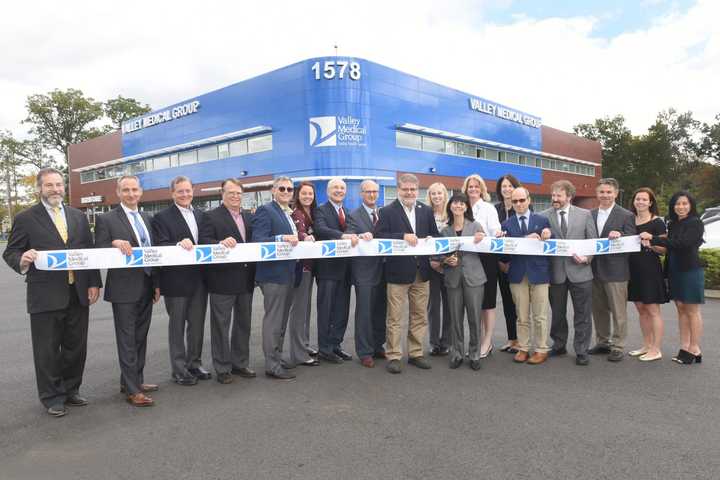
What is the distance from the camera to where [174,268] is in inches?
175

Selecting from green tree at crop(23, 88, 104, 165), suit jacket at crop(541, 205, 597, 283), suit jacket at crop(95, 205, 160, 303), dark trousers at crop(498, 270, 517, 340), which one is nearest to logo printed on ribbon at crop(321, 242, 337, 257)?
suit jacket at crop(95, 205, 160, 303)

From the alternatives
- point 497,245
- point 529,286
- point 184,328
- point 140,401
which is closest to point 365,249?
point 497,245

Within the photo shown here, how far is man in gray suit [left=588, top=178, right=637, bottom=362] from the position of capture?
16.7 feet

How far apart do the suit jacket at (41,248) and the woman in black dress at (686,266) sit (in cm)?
565

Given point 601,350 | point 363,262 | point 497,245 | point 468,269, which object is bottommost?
point 601,350

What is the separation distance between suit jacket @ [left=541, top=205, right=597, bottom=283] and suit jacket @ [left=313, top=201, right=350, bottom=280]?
2367 mm

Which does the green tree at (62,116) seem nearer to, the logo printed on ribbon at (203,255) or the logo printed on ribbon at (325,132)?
the logo printed on ribbon at (325,132)

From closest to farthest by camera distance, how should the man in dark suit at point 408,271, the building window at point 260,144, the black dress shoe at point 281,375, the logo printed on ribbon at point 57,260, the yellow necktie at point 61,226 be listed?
1. the logo printed on ribbon at point 57,260
2. the yellow necktie at point 61,226
3. the black dress shoe at point 281,375
4. the man in dark suit at point 408,271
5. the building window at point 260,144

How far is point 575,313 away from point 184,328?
4132 mm

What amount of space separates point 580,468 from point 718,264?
7.83m

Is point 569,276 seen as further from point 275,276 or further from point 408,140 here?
point 408,140

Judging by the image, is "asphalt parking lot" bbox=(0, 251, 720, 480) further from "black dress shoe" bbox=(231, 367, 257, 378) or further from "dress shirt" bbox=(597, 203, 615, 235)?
"dress shirt" bbox=(597, 203, 615, 235)

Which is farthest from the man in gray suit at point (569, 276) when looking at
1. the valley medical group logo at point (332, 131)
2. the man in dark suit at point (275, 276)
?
the valley medical group logo at point (332, 131)

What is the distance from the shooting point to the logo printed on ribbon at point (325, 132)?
81.4 feet
